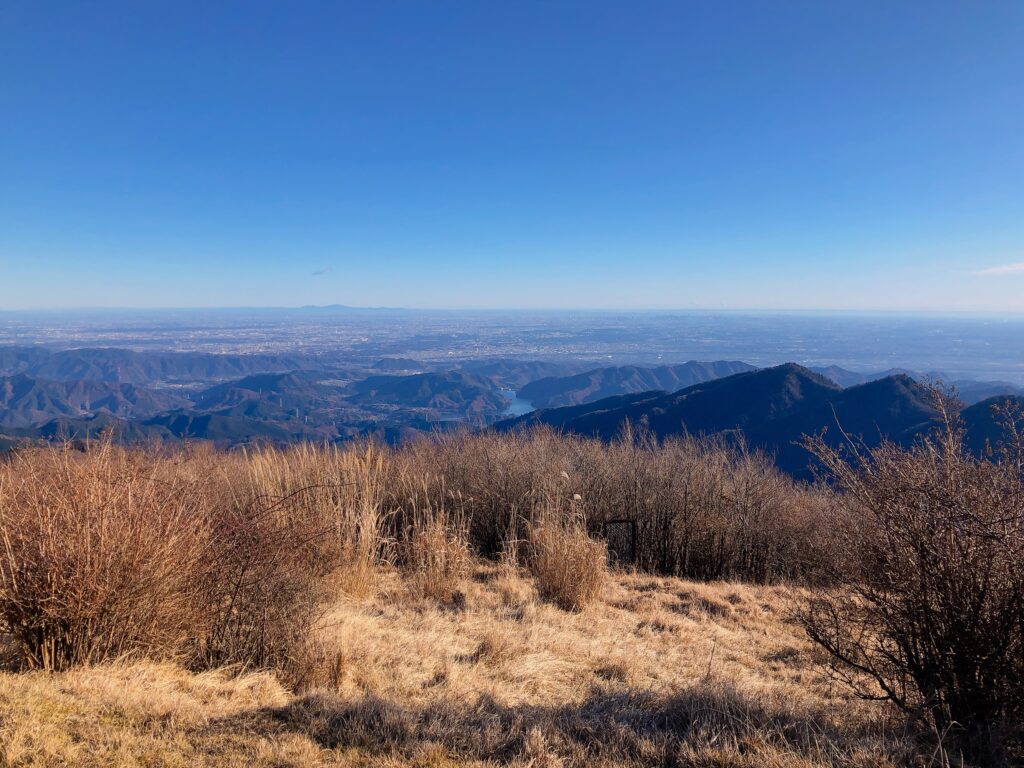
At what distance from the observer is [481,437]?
1128 cm

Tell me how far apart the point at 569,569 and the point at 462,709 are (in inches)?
123

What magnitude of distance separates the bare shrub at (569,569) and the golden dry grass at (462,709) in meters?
0.91

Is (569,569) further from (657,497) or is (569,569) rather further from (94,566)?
(657,497)

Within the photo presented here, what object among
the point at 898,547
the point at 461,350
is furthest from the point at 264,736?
the point at 461,350

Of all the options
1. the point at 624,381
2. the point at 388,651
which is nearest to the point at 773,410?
the point at 388,651

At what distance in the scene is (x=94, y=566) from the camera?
124 inches

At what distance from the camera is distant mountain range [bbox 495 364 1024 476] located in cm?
4019

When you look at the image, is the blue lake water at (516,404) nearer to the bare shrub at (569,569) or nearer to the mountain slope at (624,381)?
the mountain slope at (624,381)

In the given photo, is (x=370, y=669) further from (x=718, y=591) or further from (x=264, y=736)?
(x=718, y=591)

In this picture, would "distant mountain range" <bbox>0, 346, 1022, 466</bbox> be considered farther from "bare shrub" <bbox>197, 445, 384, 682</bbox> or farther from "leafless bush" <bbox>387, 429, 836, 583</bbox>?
"leafless bush" <bbox>387, 429, 836, 583</bbox>

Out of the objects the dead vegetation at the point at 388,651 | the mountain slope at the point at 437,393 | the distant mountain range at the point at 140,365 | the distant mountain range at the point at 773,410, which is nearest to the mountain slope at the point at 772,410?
the distant mountain range at the point at 773,410

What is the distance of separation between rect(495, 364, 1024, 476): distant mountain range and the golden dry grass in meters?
33.8

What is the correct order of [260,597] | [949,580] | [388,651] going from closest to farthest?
1. [949,580]
2. [260,597]
3. [388,651]

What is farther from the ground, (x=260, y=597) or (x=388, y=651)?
(x=260, y=597)
